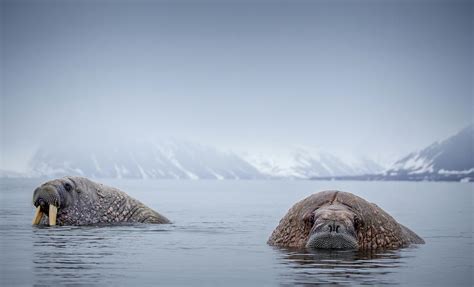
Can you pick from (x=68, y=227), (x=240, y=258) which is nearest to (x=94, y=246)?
(x=240, y=258)

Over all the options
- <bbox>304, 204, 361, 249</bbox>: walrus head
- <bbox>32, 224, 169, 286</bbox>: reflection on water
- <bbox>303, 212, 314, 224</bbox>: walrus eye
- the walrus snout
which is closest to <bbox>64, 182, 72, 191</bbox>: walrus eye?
the walrus snout

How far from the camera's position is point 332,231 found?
1789 centimetres

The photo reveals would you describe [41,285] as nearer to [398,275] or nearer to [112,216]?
[398,275]

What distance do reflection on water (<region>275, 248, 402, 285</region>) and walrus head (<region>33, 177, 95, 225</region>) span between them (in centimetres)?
1123

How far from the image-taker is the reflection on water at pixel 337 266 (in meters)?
15.5

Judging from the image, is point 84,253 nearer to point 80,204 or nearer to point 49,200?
point 49,200

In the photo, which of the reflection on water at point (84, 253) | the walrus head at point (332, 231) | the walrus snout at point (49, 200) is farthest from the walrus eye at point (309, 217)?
the walrus snout at point (49, 200)

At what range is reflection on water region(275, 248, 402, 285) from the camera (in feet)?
50.9

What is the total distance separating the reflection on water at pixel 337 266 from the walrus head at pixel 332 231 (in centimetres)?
16

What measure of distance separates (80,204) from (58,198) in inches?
35.9

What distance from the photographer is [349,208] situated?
19281 mm

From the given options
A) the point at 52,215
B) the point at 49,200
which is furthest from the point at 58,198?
the point at 52,215

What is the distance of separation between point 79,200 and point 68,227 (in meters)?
1.36

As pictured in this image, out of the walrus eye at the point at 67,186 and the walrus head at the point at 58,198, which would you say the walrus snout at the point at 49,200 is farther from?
the walrus eye at the point at 67,186
